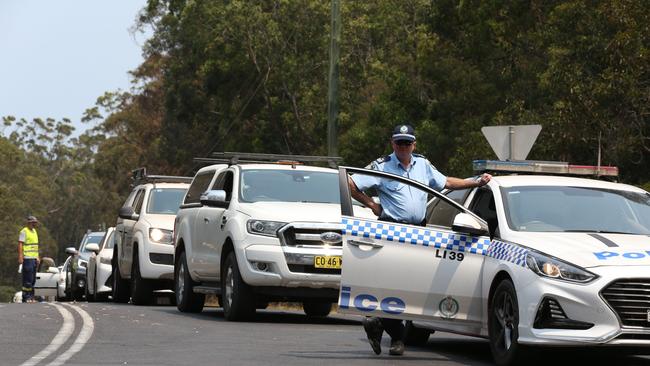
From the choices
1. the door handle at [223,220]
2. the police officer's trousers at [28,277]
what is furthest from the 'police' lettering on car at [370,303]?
the police officer's trousers at [28,277]

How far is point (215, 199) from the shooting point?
1694 centimetres

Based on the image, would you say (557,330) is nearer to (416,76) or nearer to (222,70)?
(416,76)

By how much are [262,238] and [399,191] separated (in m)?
4.50

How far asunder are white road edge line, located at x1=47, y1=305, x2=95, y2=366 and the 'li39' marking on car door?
2.18m

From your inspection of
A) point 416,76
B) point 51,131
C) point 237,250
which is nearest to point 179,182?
point 237,250

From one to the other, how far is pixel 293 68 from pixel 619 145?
82.6ft

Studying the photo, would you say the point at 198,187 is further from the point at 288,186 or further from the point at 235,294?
the point at 235,294

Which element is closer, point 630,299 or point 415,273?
point 630,299

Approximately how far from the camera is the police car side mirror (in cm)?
1127

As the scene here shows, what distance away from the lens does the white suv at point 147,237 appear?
71.3 ft

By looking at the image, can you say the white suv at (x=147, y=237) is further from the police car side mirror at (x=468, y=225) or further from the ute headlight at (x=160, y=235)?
the police car side mirror at (x=468, y=225)

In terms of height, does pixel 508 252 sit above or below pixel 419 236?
below

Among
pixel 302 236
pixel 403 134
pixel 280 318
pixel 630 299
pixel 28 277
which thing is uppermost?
pixel 403 134

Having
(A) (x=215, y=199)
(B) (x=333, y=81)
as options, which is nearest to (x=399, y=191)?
(A) (x=215, y=199)
